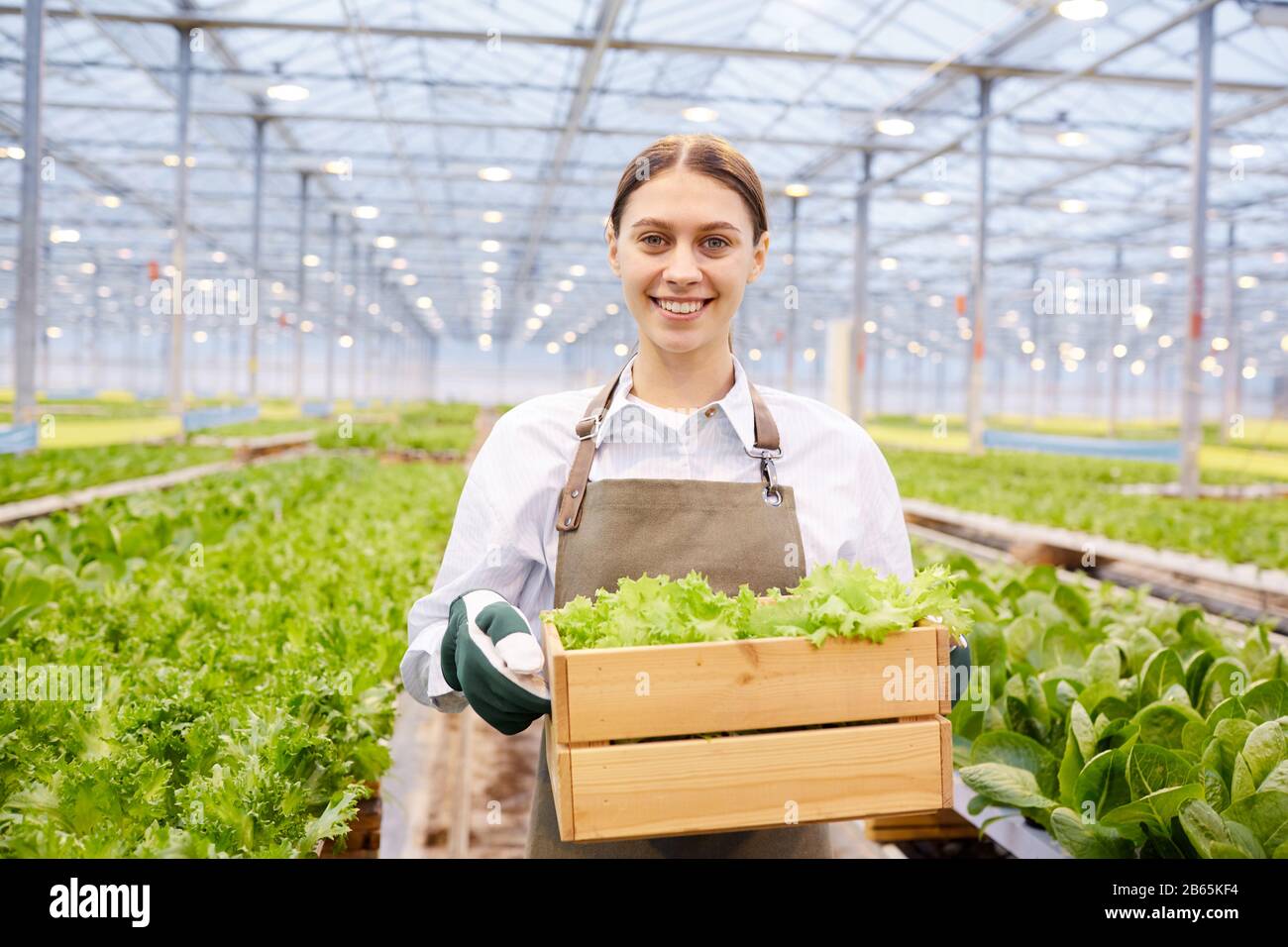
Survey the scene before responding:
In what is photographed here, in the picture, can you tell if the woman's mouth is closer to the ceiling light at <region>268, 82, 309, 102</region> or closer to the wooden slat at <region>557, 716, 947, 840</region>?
the wooden slat at <region>557, 716, 947, 840</region>

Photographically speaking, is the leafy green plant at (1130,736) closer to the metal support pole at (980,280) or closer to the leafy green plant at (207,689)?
the leafy green plant at (207,689)

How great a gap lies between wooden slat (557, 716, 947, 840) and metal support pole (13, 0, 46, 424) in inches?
319

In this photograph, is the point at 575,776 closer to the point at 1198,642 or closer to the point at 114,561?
the point at 1198,642

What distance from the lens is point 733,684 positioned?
1.39 meters

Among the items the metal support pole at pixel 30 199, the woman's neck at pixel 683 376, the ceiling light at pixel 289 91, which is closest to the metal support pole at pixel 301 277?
the ceiling light at pixel 289 91

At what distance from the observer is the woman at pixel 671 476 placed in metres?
1.63

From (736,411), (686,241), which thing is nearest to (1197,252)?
(736,411)

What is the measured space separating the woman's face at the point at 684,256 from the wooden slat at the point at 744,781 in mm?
633

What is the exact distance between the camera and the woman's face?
1611mm

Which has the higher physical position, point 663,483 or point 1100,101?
point 1100,101

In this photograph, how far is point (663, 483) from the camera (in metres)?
1.69

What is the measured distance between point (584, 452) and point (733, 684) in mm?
510

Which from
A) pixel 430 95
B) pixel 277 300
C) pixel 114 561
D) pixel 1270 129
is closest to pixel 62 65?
pixel 430 95
